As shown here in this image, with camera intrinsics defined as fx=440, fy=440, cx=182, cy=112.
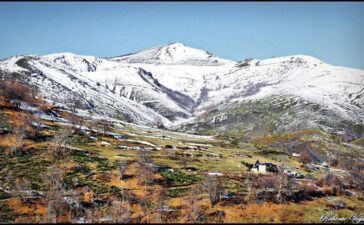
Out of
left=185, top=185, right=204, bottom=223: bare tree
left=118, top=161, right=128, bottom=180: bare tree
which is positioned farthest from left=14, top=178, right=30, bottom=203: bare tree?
left=185, top=185, right=204, bottom=223: bare tree

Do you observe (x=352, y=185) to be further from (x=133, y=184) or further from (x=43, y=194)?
(x=43, y=194)

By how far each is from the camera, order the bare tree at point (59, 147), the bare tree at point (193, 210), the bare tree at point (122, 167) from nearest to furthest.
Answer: the bare tree at point (193, 210) < the bare tree at point (122, 167) < the bare tree at point (59, 147)

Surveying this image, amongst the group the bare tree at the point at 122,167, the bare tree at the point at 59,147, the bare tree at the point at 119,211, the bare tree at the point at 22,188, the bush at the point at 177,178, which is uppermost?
the bare tree at the point at 59,147

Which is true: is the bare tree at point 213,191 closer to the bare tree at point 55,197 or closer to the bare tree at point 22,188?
the bare tree at point 55,197

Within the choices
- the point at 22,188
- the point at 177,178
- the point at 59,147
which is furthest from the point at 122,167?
the point at 22,188

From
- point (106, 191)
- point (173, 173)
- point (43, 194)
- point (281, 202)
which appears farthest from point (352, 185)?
point (43, 194)

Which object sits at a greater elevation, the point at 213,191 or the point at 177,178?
the point at 177,178

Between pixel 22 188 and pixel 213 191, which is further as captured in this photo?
pixel 213 191

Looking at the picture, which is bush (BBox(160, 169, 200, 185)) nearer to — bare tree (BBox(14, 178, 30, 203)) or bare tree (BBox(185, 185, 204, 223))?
bare tree (BBox(185, 185, 204, 223))

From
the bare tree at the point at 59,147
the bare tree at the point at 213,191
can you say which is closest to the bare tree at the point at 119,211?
the bare tree at the point at 213,191

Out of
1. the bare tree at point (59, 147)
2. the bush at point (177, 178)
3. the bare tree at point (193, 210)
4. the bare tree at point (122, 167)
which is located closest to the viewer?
the bare tree at point (193, 210)

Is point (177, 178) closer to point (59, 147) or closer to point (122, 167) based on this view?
point (122, 167)
